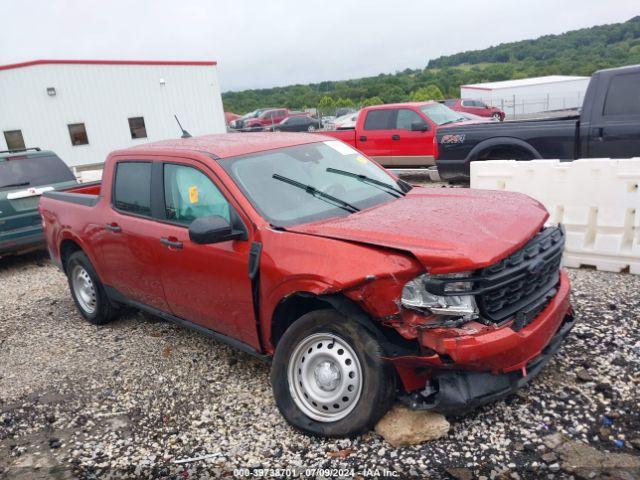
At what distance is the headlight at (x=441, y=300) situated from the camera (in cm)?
267

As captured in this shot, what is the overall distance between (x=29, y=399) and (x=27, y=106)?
74.7 ft

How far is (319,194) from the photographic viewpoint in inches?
144

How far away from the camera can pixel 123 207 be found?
14.8 ft

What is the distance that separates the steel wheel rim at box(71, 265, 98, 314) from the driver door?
5.36 feet

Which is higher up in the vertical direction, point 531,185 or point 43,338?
point 531,185

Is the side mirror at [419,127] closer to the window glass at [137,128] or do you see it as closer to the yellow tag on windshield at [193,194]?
the yellow tag on windshield at [193,194]

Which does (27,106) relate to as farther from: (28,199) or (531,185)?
(531,185)

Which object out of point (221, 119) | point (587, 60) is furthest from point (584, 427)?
point (587, 60)

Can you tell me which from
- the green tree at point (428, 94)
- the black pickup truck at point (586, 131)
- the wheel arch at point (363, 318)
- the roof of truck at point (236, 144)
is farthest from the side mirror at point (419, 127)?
the green tree at point (428, 94)

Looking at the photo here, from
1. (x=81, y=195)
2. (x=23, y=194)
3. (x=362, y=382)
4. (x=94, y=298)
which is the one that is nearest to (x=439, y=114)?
(x=23, y=194)

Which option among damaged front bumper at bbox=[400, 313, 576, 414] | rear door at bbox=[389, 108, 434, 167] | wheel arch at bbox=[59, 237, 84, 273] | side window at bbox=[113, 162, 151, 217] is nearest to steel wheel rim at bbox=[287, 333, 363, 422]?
damaged front bumper at bbox=[400, 313, 576, 414]

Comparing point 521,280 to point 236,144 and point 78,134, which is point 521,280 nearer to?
point 236,144

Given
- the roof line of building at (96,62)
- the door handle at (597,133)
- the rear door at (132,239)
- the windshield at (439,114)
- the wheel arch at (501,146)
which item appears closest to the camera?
the rear door at (132,239)

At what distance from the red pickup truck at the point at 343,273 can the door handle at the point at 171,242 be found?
0.01 meters
